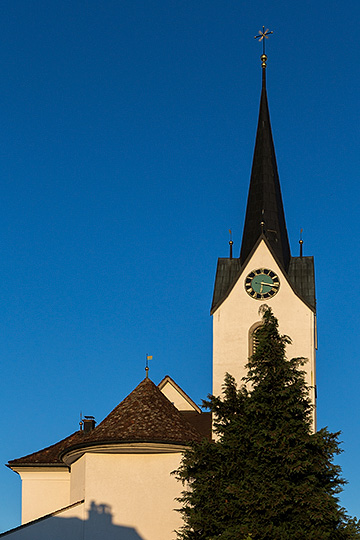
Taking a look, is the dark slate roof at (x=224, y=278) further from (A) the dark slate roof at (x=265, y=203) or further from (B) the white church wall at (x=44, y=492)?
(B) the white church wall at (x=44, y=492)

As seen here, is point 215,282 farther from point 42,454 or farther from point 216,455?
point 216,455

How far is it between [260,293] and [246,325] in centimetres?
153

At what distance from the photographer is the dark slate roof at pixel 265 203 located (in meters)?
39.7

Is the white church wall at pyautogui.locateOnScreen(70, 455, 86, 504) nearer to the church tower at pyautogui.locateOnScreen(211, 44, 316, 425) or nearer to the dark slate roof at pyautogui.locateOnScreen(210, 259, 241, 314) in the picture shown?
the church tower at pyautogui.locateOnScreen(211, 44, 316, 425)

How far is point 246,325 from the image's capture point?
Result: 3781 centimetres

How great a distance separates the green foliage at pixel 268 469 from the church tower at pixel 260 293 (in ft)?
41.4

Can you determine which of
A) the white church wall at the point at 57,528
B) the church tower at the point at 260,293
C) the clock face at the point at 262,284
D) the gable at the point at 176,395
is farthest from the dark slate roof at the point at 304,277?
the white church wall at the point at 57,528

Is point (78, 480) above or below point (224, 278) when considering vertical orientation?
below

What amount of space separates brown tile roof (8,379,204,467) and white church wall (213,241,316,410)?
244 inches

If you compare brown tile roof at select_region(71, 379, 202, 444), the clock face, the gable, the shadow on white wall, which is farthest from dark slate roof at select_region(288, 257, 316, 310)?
the shadow on white wall

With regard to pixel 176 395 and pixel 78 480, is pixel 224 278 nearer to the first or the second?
pixel 176 395

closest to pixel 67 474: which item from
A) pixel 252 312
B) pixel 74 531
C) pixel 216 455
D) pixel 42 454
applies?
pixel 42 454

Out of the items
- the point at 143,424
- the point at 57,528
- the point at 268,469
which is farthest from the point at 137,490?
the point at 268,469

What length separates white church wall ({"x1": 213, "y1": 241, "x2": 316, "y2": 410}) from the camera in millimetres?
37094
